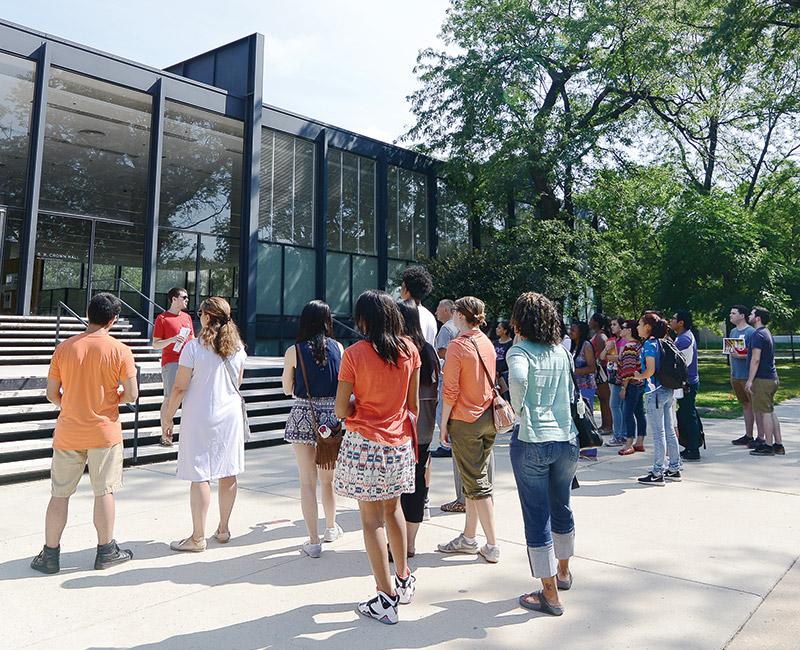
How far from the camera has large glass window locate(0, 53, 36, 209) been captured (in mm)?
12438

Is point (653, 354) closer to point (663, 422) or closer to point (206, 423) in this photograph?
point (663, 422)

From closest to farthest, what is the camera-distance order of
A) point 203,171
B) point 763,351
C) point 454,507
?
1. point 454,507
2. point 763,351
3. point 203,171

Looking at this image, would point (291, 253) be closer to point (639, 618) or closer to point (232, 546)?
point (232, 546)

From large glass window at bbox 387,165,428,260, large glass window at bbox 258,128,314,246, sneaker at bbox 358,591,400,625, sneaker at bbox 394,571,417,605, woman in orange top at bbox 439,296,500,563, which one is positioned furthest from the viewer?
large glass window at bbox 387,165,428,260

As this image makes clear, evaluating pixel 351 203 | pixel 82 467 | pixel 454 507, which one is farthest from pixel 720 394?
pixel 82 467

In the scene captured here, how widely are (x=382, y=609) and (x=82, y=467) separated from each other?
7.42 ft

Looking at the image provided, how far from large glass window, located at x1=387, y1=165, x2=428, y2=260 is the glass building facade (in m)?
0.05

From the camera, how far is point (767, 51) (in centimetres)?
1858

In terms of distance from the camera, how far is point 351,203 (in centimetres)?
1856

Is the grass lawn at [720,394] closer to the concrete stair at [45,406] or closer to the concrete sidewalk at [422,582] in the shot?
the concrete sidewalk at [422,582]

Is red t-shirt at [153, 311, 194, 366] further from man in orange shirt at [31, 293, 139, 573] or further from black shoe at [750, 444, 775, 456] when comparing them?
black shoe at [750, 444, 775, 456]

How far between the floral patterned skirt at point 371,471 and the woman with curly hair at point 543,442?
2.31ft

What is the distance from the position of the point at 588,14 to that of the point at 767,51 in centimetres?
574

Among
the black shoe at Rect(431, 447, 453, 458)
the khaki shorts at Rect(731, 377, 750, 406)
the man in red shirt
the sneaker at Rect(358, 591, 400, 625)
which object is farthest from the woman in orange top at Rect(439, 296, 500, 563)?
the khaki shorts at Rect(731, 377, 750, 406)
